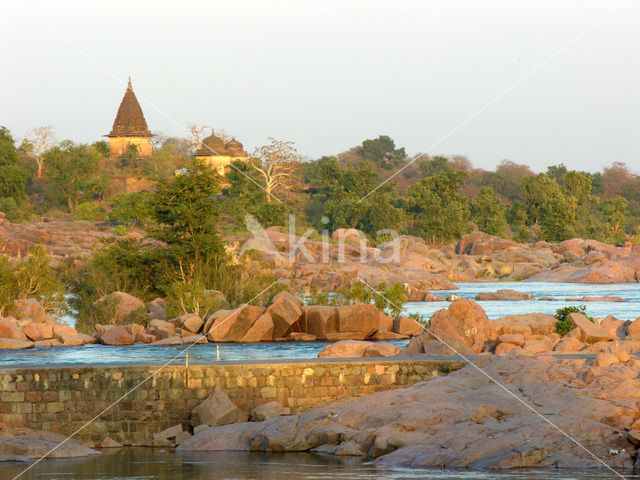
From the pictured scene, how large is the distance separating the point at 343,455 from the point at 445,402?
1.47m

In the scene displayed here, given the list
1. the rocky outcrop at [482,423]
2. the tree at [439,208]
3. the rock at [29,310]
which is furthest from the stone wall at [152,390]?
the tree at [439,208]

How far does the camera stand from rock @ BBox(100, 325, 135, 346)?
74.4ft

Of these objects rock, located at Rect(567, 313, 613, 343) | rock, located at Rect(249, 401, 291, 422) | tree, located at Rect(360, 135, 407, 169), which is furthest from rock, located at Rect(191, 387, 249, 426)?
tree, located at Rect(360, 135, 407, 169)

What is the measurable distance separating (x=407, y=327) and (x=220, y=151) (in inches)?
1926

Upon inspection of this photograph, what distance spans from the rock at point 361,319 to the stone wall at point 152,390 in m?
10.4

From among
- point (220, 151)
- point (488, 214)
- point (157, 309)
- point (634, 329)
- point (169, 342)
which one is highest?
point (220, 151)

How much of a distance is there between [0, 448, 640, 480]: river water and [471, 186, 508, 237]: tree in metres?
58.0

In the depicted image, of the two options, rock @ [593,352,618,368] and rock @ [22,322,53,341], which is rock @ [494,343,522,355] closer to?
rock @ [593,352,618,368]

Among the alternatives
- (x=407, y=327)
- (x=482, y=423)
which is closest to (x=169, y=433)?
(x=482, y=423)

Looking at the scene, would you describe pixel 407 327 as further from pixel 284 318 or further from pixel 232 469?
pixel 232 469

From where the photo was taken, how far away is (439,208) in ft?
210

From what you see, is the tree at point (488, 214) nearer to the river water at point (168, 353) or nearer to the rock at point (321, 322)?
the river water at point (168, 353)

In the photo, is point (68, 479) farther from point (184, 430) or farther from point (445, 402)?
point (445, 402)

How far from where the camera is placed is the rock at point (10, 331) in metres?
21.7
